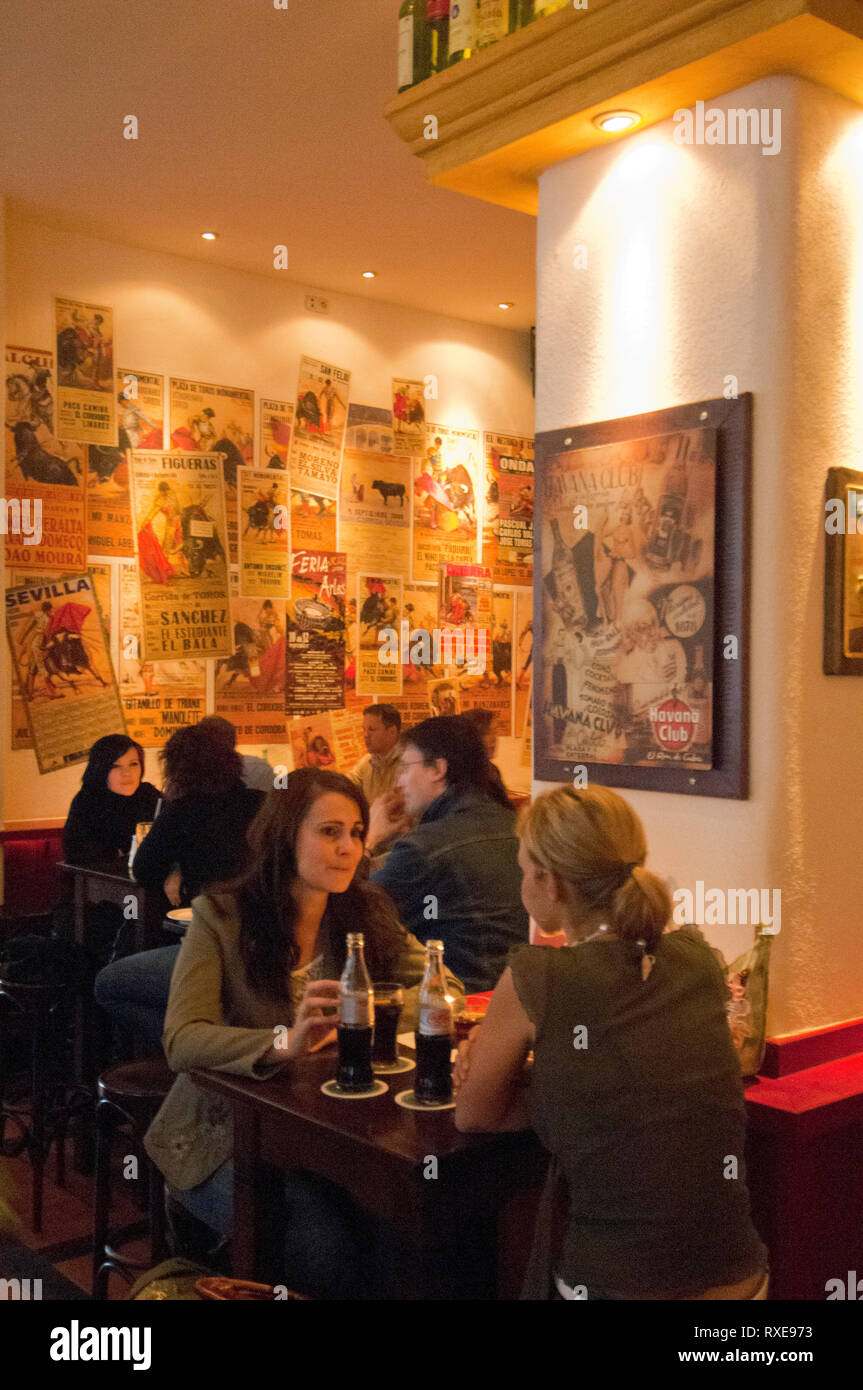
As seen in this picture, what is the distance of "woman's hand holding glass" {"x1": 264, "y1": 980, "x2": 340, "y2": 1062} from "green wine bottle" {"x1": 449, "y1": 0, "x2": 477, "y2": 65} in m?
2.11

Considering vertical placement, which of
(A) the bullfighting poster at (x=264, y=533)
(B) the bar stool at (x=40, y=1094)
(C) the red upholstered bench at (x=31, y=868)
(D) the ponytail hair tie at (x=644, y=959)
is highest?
(A) the bullfighting poster at (x=264, y=533)

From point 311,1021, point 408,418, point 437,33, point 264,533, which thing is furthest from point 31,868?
point 437,33

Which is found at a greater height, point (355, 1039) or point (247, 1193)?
point (355, 1039)

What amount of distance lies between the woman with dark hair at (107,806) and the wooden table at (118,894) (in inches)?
4.6

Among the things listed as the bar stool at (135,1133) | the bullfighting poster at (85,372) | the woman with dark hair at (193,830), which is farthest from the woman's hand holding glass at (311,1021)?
the bullfighting poster at (85,372)

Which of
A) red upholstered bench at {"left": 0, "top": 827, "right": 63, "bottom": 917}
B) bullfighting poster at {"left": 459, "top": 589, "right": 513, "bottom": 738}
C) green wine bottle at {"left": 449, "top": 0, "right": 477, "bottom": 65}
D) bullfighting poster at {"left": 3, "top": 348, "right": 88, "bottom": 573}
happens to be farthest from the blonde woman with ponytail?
bullfighting poster at {"left": 459, "top": 589, "right": 513, "bottom": 738}

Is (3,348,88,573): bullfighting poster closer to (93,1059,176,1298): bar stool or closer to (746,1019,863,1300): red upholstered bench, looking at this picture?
(93,1059,176,1298): bar stool

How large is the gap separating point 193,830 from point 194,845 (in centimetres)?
5

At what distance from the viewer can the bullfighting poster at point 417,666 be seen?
6555 millimetres

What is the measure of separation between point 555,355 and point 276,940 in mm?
1512

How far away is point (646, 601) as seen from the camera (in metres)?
2.71

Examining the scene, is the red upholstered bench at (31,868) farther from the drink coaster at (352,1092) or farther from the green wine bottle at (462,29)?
the green wine bottle at (462,29)

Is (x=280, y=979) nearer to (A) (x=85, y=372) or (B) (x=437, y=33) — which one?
(B) (x=437, y=33)

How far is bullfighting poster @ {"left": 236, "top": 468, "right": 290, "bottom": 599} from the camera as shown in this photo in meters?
5.89
